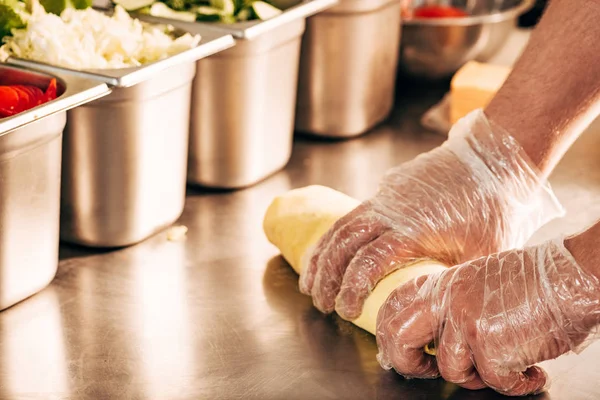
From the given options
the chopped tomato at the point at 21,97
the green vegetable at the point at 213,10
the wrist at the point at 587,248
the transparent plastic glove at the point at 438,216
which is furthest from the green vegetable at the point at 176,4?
the wrist at the point at 587,248

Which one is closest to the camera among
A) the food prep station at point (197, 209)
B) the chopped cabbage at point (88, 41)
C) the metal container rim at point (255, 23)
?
the food prep station at point (197, 209)

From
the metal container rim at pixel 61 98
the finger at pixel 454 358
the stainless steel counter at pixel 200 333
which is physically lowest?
the stainless steel counter at pixel 200 333

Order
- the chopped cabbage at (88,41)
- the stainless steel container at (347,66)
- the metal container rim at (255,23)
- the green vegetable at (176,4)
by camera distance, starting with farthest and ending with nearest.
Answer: the stainless steel container at (347,66), the green vegetable at (176,4), the metal container rim at (255,23), the chopped cabbage at (88,41)

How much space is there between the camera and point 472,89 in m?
1.96

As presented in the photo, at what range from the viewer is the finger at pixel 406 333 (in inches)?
45.7

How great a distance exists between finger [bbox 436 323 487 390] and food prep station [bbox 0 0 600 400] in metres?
0.03

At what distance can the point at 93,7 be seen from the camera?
1.71 meters

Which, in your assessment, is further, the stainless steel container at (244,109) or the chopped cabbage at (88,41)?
the stainless steel container at (244,109)

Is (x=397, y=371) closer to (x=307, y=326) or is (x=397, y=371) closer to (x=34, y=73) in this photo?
(x=307, y=326)

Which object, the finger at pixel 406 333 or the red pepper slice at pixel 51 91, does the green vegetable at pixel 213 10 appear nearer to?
the red pepper slice at pixel 51 91

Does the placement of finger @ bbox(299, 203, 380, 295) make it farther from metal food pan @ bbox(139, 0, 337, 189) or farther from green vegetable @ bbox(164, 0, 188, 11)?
green vegetable @ bbox(164, 0, 188, 11)

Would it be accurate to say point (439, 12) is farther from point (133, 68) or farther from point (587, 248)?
point (587, 248)

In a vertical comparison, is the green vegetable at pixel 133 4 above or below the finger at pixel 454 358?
above

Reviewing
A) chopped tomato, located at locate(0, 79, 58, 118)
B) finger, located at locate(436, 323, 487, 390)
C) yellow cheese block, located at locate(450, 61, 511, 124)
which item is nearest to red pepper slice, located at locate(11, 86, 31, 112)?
chopped tomato, located at locate(0, 79, 58, 118)
